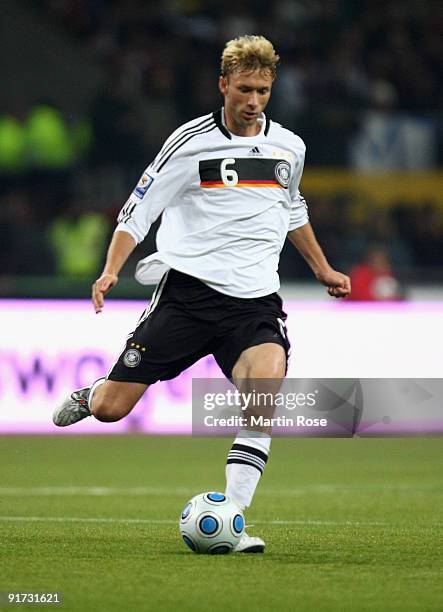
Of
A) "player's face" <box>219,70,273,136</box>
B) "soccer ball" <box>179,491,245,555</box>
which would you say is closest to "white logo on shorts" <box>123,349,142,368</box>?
"soccer ball" <box>179,491,245,555</box>

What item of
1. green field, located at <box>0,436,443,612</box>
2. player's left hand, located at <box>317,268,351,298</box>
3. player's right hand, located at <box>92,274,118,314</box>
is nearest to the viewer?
green field, located at <box>0,436,443,612</box>

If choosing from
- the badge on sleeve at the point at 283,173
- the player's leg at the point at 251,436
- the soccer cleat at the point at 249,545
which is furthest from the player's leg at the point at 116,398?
the badge on sleeve at the point at 283,173

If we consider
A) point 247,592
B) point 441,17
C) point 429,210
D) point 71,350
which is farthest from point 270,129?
point 441,17

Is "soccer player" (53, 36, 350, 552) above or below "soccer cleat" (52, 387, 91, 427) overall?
above

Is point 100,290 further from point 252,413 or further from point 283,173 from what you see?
point 283,173

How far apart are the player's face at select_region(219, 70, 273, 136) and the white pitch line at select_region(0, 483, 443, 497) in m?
3.31

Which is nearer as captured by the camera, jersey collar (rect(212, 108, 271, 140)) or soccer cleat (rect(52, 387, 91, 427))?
jersey collar (rect(212, 108, 271, 140))

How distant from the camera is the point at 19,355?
1284cm

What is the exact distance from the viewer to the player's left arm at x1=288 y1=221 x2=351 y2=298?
652 cm

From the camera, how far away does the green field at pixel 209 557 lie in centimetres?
491

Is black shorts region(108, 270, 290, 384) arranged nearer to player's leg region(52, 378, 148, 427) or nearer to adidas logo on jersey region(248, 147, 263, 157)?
player's leg region(52, 378, 148, 427)

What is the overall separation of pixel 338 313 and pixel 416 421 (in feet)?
4.10

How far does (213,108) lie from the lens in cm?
1733

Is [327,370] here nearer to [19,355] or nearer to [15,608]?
[19,355]
